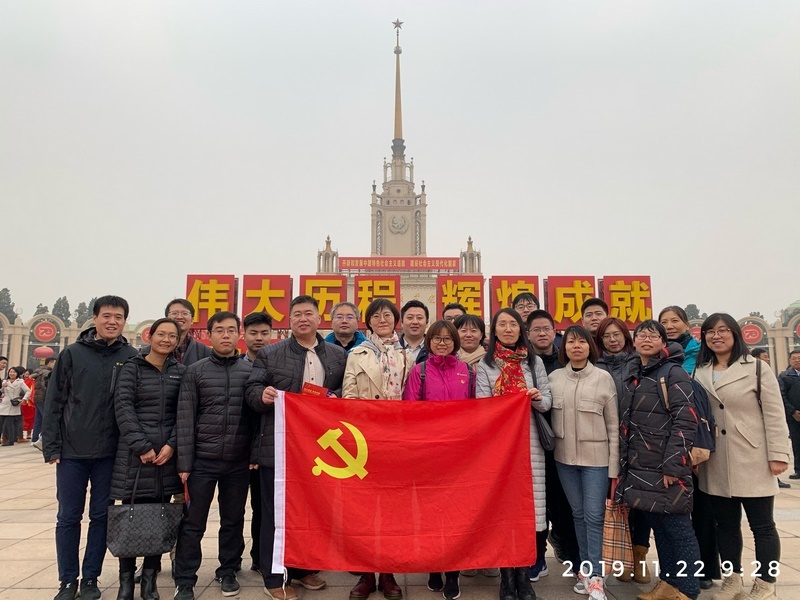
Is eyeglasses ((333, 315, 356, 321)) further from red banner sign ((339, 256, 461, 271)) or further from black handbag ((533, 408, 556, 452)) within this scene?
red banner sign ((339, 256, 461, 271))

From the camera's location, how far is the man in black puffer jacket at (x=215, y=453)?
11.6 feet

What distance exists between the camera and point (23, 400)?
1221 centimetres

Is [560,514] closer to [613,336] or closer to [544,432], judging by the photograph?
[544,432]

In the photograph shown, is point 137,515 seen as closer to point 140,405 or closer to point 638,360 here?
point 140,405

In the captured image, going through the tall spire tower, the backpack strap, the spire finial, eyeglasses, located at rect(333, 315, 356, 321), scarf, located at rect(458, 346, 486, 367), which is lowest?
the backpack strap

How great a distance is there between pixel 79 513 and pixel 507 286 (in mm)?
12643

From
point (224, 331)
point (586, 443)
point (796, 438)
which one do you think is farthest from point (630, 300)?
point (224, 331)

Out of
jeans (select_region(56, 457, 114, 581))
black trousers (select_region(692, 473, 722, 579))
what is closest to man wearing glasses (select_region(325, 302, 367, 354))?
jeans (select_region(56, 457, 114, 581))

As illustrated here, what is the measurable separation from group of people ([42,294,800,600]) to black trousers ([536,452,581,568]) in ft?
0.28

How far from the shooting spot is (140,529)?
331 cm

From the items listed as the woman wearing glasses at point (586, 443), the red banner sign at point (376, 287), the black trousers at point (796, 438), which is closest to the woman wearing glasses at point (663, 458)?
the woman wearing glasses at point (586, 443)

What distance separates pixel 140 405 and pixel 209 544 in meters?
1.98

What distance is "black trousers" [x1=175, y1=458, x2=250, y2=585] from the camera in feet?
11.6

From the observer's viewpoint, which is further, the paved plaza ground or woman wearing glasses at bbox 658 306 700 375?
woman wearing glasses at bbox 658 306 700 375
